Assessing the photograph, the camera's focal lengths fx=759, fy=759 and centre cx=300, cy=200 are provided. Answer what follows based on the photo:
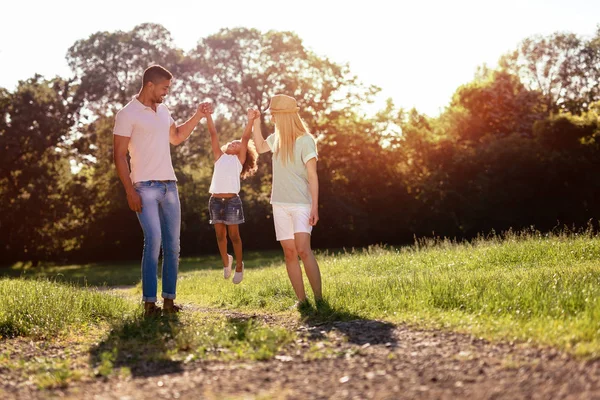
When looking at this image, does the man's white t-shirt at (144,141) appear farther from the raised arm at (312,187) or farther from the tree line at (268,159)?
the tree line at (268,159)

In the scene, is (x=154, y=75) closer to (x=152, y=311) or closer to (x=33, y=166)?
(x=152, y=311)

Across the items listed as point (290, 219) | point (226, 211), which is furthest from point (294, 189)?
point (226, 211)

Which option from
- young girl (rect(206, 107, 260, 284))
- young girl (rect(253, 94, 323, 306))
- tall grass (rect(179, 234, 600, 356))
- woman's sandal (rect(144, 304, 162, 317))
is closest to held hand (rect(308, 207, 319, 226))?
young girl (rect(253, 94, 323, 306))

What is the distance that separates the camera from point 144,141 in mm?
7562

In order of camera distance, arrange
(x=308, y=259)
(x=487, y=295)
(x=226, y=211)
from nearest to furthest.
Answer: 1. (x=487, y=295)
2. (x=308, y=259)
3. (x=226, y=211)

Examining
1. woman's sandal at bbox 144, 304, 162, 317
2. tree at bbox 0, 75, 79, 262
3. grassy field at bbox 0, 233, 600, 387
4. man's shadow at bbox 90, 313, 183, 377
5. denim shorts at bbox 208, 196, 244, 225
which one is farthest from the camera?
tree at bbox 0, 75, 79, 262

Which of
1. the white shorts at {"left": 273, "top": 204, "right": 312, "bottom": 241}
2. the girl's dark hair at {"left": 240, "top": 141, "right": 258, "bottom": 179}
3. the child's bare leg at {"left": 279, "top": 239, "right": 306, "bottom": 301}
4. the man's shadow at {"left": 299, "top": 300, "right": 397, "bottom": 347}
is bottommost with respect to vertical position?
the man's shadow at {"left": 299, "top": 300, "right": 397, "bottom": 347}

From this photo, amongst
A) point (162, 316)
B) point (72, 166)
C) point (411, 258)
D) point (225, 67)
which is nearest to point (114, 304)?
point (162, 316)

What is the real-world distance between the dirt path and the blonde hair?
2763 mm

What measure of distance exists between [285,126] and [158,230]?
5.49ft

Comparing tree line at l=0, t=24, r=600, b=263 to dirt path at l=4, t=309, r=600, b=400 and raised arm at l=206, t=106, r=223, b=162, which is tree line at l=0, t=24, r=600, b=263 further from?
dirt path at l=4, t=309, r=600, b=400

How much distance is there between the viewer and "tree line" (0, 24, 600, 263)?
99.3 feet

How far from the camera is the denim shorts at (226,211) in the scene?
10.8 metres

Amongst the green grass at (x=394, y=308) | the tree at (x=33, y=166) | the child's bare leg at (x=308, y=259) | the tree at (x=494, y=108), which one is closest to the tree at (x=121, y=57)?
the tree at (x=33, y=166)
